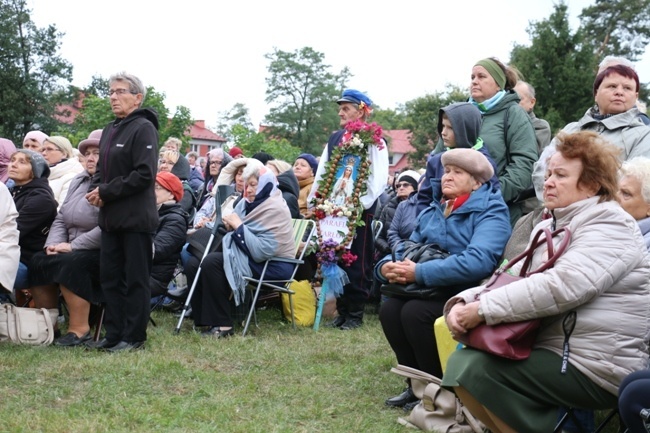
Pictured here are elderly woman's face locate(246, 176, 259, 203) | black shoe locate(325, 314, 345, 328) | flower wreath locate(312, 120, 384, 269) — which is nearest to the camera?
elderly woman's face locate(246, 176, 259, 203)

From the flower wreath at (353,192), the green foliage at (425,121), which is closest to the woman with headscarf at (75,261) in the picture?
the flower wreath at (353,192)

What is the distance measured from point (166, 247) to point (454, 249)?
12.1 feet

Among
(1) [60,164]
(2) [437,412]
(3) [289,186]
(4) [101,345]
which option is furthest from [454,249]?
(1) [60,164]

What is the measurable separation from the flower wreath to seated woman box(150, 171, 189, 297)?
4.55ft

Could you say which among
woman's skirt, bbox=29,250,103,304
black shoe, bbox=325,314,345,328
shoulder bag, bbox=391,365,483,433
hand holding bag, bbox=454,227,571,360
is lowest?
black shoe, bbox=325,314,345,328

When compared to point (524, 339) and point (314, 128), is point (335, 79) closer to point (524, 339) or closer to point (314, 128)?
point (314, 128)

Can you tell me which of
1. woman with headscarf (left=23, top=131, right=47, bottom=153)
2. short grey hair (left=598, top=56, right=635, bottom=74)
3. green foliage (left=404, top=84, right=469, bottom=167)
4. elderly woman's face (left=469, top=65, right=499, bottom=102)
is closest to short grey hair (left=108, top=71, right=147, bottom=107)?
woman with headscarf (left=23, top=131, right=47, bottom=153)

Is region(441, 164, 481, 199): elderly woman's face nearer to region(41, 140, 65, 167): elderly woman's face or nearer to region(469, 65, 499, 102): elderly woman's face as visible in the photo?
region(469, 65, 499, 102): elderly woman's face

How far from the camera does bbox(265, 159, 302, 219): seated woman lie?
27.5ft

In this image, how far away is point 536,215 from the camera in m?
4.69

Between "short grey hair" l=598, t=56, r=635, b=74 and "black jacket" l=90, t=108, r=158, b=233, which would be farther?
"black jacket" l=90, t=108, r=158, b=233

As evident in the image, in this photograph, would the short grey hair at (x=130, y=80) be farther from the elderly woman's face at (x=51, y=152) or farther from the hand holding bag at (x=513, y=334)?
the hand holding bag at (x=513, y=334)

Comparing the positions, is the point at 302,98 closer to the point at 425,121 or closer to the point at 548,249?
the point at 425,121

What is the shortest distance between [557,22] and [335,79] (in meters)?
32.1
